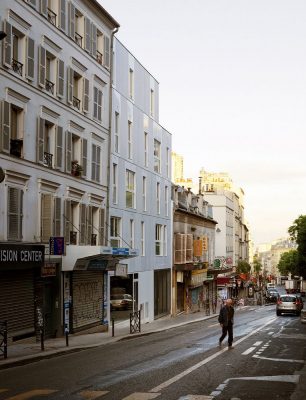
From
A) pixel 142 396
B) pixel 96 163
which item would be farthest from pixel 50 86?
pixel 142 396

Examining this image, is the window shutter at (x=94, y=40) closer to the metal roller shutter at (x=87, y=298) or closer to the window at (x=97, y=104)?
the window at (x=97, y=104)

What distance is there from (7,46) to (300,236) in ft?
172

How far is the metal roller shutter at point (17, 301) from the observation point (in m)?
22.4

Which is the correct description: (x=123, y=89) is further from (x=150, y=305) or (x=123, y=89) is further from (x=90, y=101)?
(x=150, y=305)

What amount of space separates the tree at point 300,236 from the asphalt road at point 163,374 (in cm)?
4727

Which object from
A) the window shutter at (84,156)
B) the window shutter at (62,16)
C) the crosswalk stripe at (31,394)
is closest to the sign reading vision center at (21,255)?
the window shutter at (84,156)

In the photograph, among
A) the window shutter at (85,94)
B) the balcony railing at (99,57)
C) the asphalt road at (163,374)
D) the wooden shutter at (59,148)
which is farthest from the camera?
the balcony railing at (99,57)

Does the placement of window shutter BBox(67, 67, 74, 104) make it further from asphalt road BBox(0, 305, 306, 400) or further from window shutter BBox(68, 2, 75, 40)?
asphalt road BBox(0, 305, 306, 400)

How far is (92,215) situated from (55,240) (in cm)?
727

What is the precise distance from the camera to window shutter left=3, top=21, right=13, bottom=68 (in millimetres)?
22469

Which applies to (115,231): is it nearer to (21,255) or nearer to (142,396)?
(21,255)

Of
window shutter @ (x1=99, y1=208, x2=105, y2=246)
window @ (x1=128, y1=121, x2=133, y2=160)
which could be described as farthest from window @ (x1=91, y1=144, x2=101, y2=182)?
window @ (x1=128, y1=121, x2=133, y2=160)

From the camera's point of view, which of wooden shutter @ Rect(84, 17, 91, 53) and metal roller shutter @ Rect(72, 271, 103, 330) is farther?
wooden shutter @ Rect(84, 17, 91, 53)

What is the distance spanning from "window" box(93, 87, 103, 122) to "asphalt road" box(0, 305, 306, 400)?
Result: 43.7 ft
